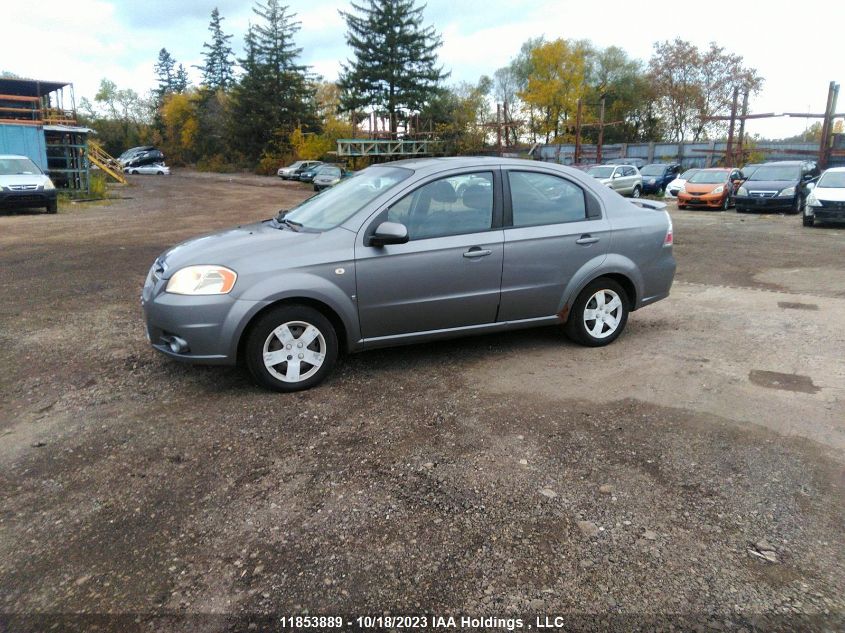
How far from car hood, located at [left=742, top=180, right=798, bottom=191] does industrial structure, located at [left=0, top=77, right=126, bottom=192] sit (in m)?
24.9

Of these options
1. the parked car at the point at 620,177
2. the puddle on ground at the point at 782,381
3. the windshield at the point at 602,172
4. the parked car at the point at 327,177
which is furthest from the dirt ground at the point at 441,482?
the parked car at the point at 327,177

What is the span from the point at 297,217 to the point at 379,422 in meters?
2.15

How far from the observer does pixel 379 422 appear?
4.30m

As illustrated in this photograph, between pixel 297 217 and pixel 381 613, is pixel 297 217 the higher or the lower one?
the higher one

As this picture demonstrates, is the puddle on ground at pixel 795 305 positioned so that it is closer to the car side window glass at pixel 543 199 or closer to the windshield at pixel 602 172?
the car side window glass at pixel 543 199

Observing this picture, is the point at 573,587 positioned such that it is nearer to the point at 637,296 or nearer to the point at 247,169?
the point at 637,296

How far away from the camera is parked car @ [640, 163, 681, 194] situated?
27359mm

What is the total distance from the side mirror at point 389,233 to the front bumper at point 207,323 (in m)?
0.95

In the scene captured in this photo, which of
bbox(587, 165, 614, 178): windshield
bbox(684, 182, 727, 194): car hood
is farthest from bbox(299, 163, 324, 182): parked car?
bbox(684, 182, 727, 194): car hood

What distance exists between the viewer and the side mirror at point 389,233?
4699 mm

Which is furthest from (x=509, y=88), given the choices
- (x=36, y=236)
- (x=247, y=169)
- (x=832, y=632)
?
(x=832, y=632)

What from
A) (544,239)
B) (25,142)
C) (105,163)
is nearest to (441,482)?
(544,239)

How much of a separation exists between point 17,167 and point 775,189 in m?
22.5

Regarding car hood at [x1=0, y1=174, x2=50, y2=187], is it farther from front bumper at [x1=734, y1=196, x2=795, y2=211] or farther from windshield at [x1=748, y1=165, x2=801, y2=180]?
windshield at [x1=748, y1=165, x2=801, y2=180]
